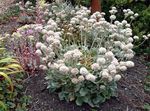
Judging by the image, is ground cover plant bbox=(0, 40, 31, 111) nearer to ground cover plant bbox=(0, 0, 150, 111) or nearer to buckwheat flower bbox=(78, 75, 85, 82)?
ground cover plant bbox=(0, 0, 150, 111)

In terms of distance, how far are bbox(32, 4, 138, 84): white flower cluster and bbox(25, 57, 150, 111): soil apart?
0.30m

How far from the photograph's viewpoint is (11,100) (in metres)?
4.84

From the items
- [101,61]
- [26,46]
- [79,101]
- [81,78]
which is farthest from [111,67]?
[26,46]

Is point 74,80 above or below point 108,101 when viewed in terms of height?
above

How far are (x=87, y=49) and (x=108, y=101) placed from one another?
2.89ft

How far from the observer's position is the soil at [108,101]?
15.8ft

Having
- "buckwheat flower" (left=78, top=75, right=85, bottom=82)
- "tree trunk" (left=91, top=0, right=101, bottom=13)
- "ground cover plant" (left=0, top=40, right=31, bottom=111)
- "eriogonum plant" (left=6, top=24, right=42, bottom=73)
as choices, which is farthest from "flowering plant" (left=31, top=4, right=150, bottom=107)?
"tree trunk" (left=91, top=0, right=101, bottom=13)

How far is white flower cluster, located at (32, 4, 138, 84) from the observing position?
14.4 feet

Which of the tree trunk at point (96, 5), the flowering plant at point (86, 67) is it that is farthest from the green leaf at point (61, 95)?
the tree trunk at point (96, 5)

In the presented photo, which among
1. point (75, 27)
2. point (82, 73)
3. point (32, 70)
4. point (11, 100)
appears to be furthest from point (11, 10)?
point (82, 73)

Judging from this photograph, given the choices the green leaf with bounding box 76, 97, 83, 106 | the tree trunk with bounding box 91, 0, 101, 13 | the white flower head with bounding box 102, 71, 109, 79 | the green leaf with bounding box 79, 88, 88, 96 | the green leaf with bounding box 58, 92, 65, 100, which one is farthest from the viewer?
the tree trunk with bounding box 91, 0, 101, 13

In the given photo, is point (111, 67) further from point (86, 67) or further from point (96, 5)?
point (96, 5)

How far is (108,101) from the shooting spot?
194 inches

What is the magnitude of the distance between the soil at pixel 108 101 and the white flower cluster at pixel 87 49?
0.97ft
